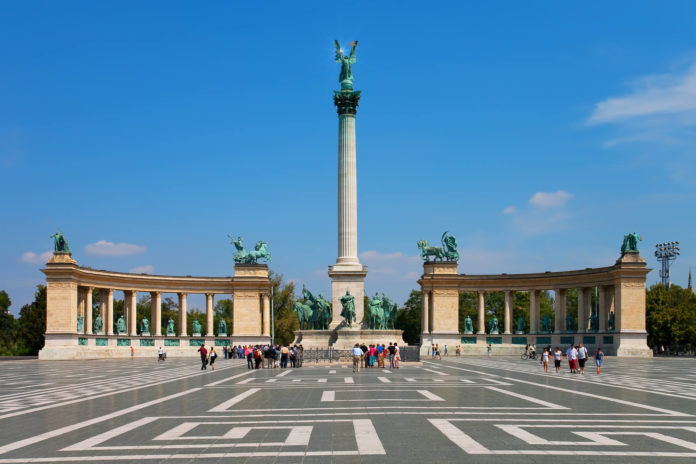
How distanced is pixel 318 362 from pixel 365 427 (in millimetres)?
38050

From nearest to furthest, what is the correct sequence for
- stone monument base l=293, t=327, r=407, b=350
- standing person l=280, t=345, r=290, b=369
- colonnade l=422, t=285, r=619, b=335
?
1. standing person l=280, t=345, r=290, b=369
2. stone monument base l=293, t=327, r=407, b=350
3. colonnade l=422, t=285, r=619, b=335

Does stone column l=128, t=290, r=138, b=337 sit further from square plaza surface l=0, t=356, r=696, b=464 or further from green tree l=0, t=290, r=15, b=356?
square plaza surface l=0, t=356, r=696, b=464

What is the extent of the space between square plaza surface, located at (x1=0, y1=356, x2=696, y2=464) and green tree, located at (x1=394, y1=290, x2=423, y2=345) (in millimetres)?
89536

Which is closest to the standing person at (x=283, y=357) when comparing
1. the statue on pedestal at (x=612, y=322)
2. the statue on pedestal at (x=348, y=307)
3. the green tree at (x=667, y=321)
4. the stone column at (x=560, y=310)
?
the statue on pedestal at (x=348, y=307)

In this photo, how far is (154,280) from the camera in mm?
92875

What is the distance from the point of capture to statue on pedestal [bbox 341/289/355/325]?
65.4 metres

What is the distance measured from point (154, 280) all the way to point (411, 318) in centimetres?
4719

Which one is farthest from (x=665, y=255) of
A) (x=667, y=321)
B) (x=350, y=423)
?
(x=350, y=423)

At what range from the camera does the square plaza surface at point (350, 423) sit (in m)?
14.3

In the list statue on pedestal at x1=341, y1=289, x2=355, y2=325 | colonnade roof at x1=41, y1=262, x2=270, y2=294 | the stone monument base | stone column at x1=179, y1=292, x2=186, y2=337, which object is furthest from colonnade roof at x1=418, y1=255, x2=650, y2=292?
stone column at x1=179, y1=292, x2=186, y2=337

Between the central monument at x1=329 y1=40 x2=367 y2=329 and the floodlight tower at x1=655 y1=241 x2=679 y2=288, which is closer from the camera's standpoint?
the central monument at x1=329 y1=40 x2=367 y2=329

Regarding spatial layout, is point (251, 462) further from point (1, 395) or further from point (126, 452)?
point (1, 395)

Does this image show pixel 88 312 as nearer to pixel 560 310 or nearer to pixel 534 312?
pixel 534 312

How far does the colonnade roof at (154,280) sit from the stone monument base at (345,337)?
30237 mm
